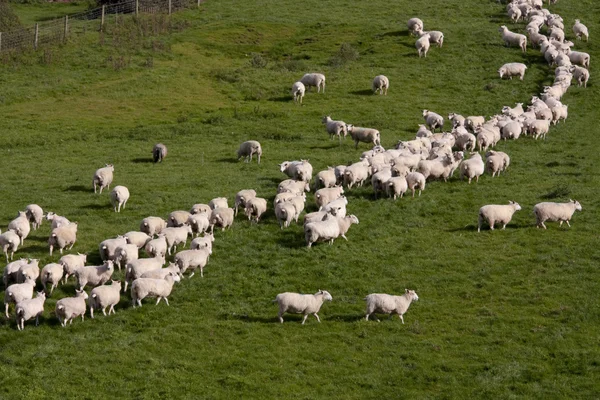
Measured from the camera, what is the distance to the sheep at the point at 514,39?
63031 millimetres

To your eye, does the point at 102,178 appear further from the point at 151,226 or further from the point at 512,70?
the point at 512,70

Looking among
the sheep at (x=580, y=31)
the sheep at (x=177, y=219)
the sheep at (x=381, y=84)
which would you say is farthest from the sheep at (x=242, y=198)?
the sheep at (x=580, y=31)

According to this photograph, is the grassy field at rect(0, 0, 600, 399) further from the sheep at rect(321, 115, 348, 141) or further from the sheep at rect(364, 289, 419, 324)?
the sheep at rect(321, 115, 348, 141)

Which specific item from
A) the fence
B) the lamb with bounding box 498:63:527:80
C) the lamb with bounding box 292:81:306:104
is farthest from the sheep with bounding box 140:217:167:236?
the fence

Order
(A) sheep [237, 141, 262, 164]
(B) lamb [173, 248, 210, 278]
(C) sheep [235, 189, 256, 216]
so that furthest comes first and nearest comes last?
(A) sheep [237, 141, 262, 164] → (C) sheep [235, 189, 256, 216] → (B) lamb [173, 248, 210, 278]

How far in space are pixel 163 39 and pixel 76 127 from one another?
702 inches

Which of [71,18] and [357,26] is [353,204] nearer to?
[357,26]

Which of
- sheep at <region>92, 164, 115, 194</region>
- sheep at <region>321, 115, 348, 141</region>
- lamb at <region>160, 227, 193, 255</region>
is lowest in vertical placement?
sheep at <region>92, 164, 115, 194</region>

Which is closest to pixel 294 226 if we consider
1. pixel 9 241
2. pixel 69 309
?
pixel 9 241

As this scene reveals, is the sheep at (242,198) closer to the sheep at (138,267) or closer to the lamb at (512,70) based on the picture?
the sheep at (138,267)

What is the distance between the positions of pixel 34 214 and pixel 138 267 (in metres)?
6.83

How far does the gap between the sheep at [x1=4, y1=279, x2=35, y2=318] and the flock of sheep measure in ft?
0.08

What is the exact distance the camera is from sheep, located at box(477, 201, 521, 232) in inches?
1289

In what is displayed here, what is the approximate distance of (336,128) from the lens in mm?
46000
